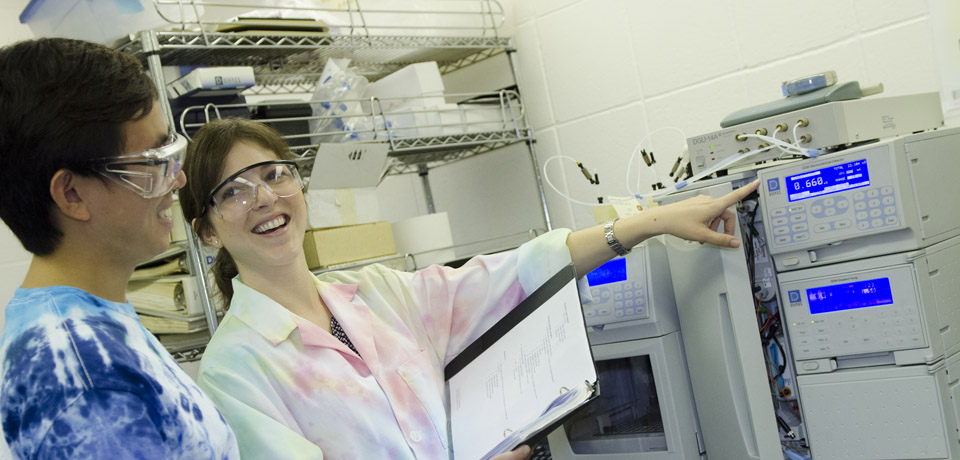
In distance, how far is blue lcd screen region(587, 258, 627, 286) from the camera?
153cm

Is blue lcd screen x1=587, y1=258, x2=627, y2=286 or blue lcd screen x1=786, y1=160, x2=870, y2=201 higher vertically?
blue lcd screen x1=786, y1=160, x2=870, y2=201

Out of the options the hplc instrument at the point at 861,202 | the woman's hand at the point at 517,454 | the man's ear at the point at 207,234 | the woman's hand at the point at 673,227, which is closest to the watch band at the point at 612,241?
the woman's hand at the point at 673,227

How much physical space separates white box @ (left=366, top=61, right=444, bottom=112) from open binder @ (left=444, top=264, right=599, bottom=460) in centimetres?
103

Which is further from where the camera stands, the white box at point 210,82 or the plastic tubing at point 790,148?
the white box at point 210,82

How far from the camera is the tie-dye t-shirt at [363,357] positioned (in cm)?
122

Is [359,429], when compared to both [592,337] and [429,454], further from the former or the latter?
[592,337]

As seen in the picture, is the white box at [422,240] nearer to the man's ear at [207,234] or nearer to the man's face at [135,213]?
the man's ear at [207,234]

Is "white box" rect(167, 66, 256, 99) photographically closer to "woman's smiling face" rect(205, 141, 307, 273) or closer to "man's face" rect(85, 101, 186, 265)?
"woman's smiling face" rect(205, 141, 307, 273)

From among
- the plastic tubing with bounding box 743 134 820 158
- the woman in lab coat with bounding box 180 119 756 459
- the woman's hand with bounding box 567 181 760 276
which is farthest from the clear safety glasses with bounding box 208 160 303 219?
the plastic tubing with bounding box 743 134 820 158

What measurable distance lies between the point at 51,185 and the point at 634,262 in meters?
1.03

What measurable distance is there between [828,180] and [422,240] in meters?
1.27

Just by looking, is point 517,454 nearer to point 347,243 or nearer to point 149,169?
point 149,169

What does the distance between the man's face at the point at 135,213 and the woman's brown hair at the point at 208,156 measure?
0.46 m

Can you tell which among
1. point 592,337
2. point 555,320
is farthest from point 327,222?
point 555,320
